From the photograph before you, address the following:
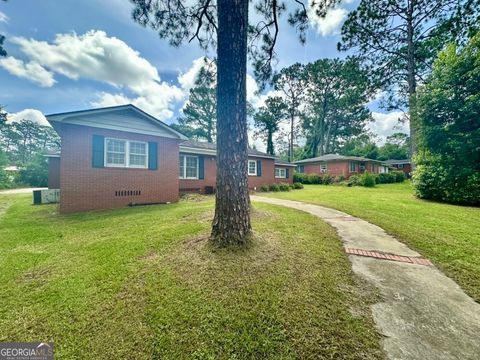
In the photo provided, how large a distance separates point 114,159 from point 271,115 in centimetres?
2970

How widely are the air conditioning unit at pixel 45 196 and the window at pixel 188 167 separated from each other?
7.35 m

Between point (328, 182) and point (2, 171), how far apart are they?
125 ft

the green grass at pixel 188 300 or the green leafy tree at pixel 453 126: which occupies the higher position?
the green leafy tree at pixel 453 126

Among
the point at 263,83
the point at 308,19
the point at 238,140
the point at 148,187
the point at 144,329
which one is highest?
the point at 308,19

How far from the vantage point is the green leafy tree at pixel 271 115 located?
1340 inches

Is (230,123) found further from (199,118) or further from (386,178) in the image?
(199,118)

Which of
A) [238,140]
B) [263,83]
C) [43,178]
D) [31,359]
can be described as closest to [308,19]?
[263,83]

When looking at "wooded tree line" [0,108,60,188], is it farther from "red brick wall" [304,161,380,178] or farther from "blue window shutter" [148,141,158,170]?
"red brick wall" [304,161,380,178]

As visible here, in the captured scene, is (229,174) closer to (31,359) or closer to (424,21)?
(31,359)

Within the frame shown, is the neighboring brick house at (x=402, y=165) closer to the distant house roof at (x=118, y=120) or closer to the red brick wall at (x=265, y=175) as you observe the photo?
the red brick wall at (x=265, y=175)

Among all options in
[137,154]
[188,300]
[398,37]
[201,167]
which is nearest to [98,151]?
[137,154]

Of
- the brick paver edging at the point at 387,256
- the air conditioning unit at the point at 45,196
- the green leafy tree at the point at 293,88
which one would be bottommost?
the brick paver edging at the point at 387,256

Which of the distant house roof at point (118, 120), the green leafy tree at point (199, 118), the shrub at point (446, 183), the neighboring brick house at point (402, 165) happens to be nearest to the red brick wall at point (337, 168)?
the neighboring brick house at point (402, 165)

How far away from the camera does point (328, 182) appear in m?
24.3
